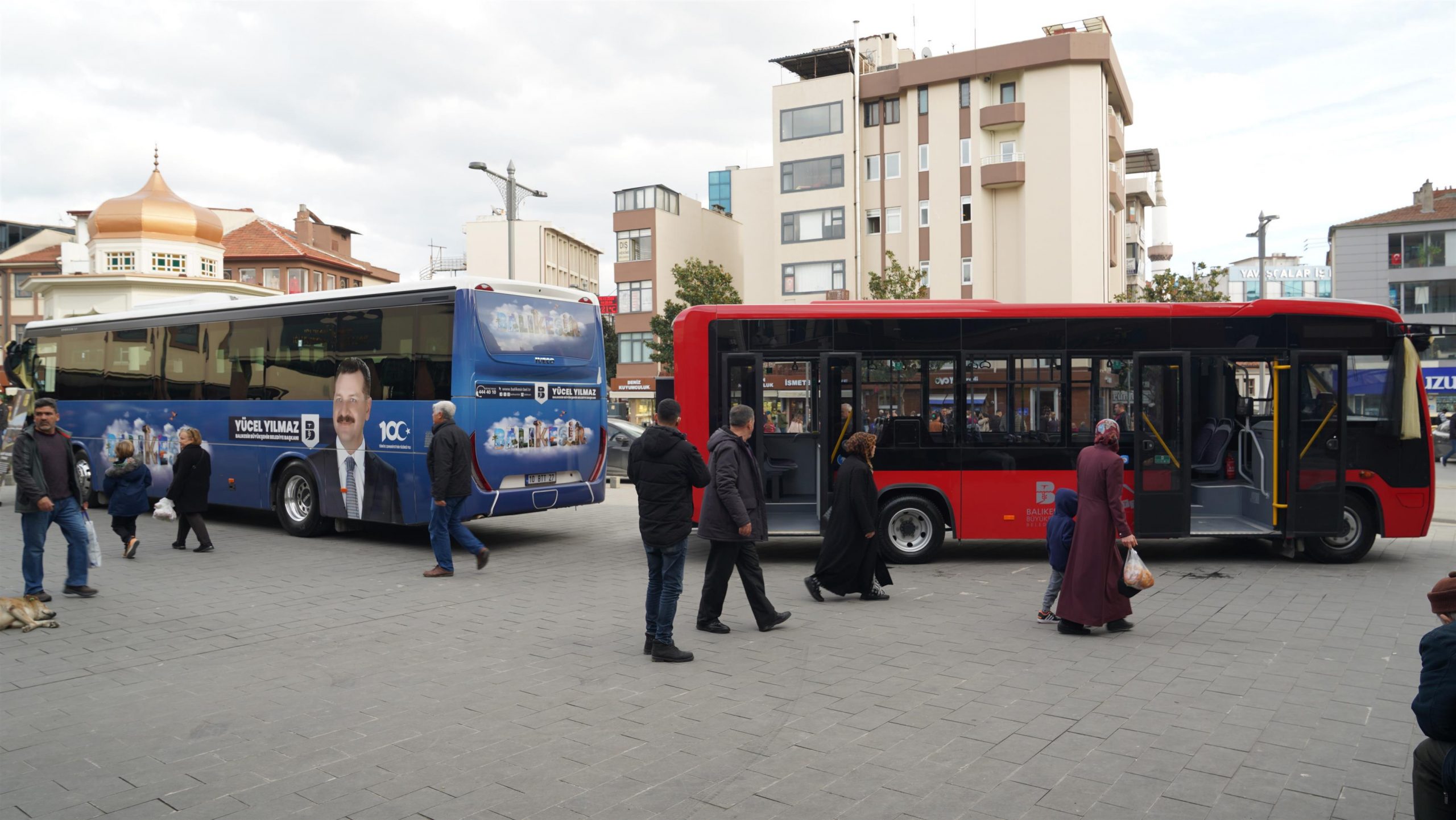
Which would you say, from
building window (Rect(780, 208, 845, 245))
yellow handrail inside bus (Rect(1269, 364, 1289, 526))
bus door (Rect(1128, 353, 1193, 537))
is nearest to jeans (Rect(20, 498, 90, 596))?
bus door (Rect(1128, 353, 1193, 537))

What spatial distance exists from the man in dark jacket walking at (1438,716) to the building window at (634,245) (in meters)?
58.5

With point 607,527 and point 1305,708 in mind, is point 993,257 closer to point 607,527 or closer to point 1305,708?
point 607,527

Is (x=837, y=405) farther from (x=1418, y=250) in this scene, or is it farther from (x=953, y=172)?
(x=1418, y=250)

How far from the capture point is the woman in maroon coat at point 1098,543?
7684mm

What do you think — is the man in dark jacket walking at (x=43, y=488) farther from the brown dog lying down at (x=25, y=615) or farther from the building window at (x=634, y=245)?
the building window at (x=634, y=245)

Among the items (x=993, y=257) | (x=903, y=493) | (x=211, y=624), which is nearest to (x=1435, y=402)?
(x=993, y=257)

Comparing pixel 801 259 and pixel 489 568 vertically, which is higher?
pixel 801 259

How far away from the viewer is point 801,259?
5191cm

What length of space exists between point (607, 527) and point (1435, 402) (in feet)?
130

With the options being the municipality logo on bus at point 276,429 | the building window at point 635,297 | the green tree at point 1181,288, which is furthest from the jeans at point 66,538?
the building window at point 635,297

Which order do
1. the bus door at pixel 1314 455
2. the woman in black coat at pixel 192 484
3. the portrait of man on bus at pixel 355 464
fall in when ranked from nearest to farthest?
the bus door at pixel 1314 455 < the woman in black coat at pixel 192 484 < the portrait of man on bus at pixel 355 464

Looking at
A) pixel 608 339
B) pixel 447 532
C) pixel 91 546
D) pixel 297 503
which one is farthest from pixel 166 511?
pixel 608 339

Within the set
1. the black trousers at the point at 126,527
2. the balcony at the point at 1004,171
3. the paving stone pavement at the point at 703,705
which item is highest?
the balcony at the point at 1004,171

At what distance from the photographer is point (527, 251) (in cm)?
9062
